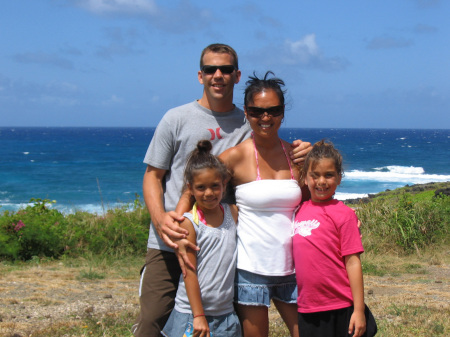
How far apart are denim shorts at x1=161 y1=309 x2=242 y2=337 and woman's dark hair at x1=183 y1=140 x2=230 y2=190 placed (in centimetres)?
80

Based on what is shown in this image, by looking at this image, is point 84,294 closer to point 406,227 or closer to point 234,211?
point 234,211

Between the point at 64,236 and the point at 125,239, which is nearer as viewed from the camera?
the point at 64,236

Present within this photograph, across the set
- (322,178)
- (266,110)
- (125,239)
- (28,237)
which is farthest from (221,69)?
(28,237)

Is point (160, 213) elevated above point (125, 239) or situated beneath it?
elevated above

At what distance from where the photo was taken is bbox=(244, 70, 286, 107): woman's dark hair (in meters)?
3.17

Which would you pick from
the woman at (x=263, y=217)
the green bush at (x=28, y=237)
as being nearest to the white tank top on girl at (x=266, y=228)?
the woman at (x=263, y=217)

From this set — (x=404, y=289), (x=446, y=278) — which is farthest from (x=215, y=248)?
(x=446, y=278)

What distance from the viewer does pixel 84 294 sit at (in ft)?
20.7

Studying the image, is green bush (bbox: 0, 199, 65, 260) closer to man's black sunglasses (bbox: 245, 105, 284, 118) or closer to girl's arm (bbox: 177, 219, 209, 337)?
girl's arm (bbox: 177, 219, 209, 337)

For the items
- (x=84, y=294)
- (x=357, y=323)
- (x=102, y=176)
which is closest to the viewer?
(x=357, y=323)

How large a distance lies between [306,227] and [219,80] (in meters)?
1.15

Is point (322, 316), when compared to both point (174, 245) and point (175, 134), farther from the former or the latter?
point (175, 134)

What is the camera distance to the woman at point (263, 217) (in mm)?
3023

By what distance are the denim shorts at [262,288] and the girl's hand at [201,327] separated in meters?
0.25
